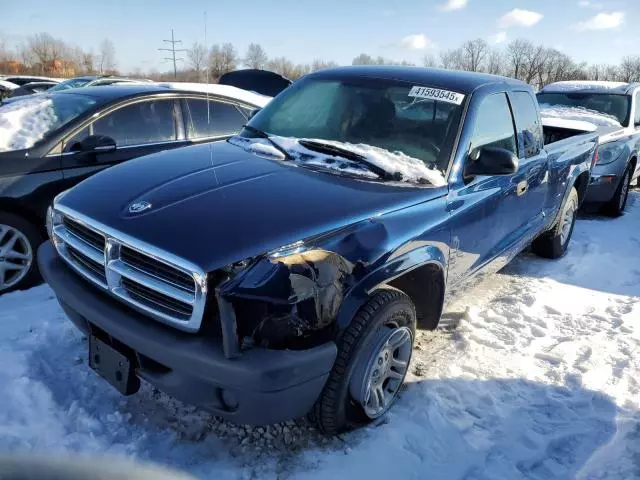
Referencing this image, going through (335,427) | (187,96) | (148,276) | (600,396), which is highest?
(187,96)

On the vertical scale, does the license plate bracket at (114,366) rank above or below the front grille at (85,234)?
below

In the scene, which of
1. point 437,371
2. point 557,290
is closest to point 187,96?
point 437,371

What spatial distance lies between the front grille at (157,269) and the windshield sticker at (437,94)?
204cm

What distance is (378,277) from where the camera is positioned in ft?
8.14

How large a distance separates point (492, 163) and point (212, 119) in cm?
330

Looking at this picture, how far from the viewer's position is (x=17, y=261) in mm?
4105

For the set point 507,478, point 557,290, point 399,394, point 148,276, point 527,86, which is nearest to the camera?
point 148,276

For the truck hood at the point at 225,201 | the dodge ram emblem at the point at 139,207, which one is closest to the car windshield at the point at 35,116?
the truck hood at the point at 225,201

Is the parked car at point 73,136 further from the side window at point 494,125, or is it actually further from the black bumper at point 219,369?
the side window at point 494,125

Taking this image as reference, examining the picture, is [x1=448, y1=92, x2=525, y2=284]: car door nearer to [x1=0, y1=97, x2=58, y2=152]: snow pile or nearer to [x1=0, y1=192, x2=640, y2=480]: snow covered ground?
[x1=0, y1=192, x2=640, y2=480]: snow covered ground

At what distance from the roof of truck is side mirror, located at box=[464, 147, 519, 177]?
1.75ft

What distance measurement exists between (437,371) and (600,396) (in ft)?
3.28

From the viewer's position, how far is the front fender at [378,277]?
7.77 ft

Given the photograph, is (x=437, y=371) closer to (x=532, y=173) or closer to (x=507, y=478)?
(x=507, y=478)
